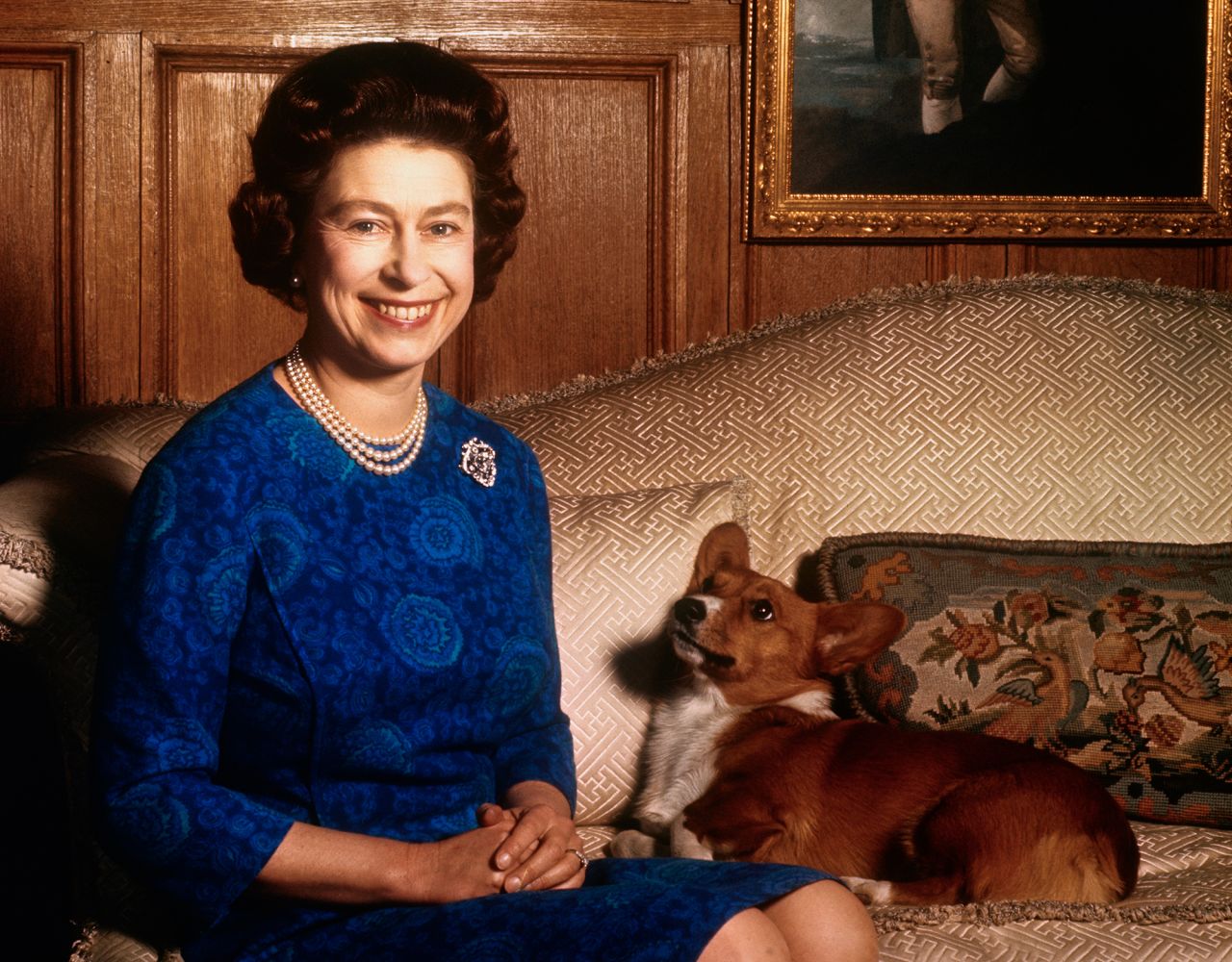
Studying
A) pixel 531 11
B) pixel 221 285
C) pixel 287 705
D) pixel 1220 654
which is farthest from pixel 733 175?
pixel 287 705

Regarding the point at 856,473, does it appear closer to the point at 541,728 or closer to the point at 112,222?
the point at 541,728

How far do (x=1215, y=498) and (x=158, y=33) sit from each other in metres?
2.46

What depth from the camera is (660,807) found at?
6.84ft

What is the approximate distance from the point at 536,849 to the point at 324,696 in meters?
0.29

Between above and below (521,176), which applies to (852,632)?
below

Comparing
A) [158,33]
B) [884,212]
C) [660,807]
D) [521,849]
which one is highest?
[158,33]

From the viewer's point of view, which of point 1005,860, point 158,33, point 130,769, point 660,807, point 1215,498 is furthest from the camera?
point 158,33

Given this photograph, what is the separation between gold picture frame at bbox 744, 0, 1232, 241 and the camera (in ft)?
10.2

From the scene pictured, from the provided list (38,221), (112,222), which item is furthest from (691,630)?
(38,221)

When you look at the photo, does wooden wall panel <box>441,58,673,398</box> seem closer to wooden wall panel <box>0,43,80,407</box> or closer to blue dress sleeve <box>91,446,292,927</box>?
wooden wall panel <box>0,43,80,407</box>

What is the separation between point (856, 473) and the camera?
8.37ft

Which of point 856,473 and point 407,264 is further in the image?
point 856,473

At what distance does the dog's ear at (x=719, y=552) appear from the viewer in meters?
2.23

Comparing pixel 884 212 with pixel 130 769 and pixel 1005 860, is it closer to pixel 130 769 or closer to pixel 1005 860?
pixel 1005 860
